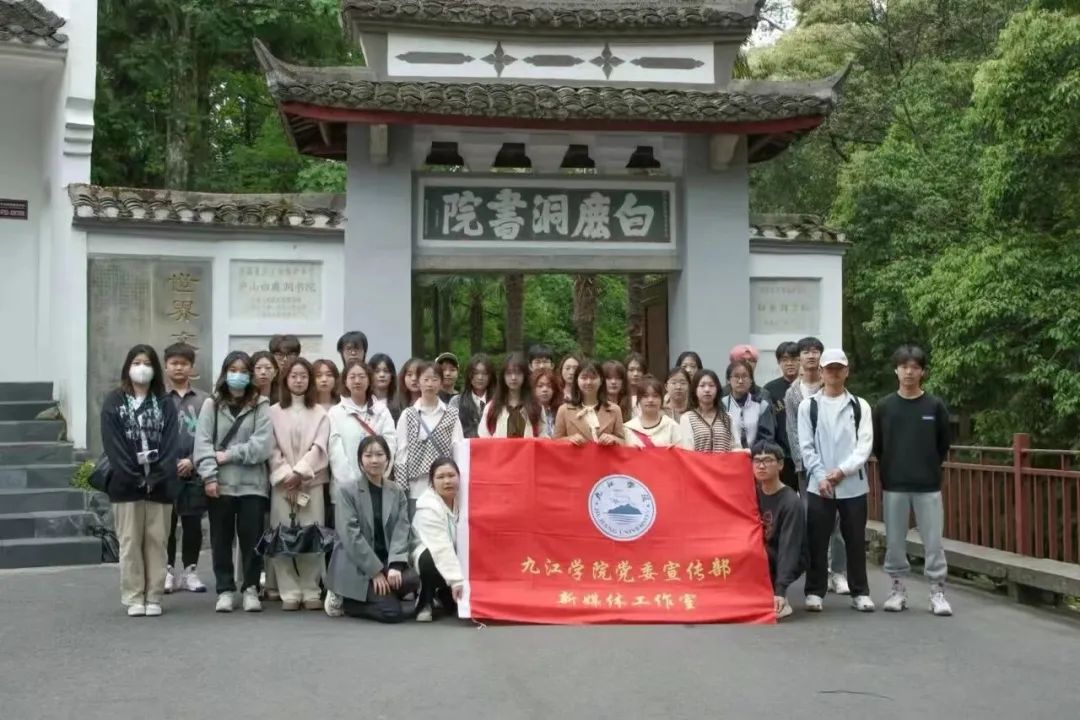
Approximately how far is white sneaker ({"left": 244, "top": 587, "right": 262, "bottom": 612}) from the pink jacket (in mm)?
727

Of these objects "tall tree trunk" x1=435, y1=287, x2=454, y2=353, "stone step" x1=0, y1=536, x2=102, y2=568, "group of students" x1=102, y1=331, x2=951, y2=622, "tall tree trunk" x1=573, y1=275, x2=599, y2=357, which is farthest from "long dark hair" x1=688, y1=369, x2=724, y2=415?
"tall tree trunk" x1=435, y1=287, x2=454, y2=353

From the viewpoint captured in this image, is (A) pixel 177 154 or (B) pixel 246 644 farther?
(A) pixel 177 154

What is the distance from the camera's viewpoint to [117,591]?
897 centimetres

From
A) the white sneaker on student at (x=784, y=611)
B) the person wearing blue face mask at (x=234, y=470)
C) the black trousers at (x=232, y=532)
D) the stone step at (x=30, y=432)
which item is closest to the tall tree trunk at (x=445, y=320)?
the stone step at (x=30, y=432)

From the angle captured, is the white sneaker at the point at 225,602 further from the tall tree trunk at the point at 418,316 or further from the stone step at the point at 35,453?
the tall tree trunk at the point at 418,316

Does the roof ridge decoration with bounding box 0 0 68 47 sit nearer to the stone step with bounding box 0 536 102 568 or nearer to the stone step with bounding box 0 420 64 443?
the stone step with bounding box 0 420 64 443

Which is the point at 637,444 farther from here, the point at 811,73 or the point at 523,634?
the point at 811,73

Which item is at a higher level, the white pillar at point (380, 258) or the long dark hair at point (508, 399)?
the white pillar at point (380, 258)

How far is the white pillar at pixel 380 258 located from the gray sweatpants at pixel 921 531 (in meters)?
5.09

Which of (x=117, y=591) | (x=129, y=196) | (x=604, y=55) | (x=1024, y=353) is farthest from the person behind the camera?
(x=1024, y=353)

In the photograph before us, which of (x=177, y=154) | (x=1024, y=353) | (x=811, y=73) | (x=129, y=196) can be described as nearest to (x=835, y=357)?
(x=129, y=196)

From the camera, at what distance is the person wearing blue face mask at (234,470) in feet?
26.5

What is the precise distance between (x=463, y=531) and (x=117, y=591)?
289cm

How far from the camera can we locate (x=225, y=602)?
8016 mm
